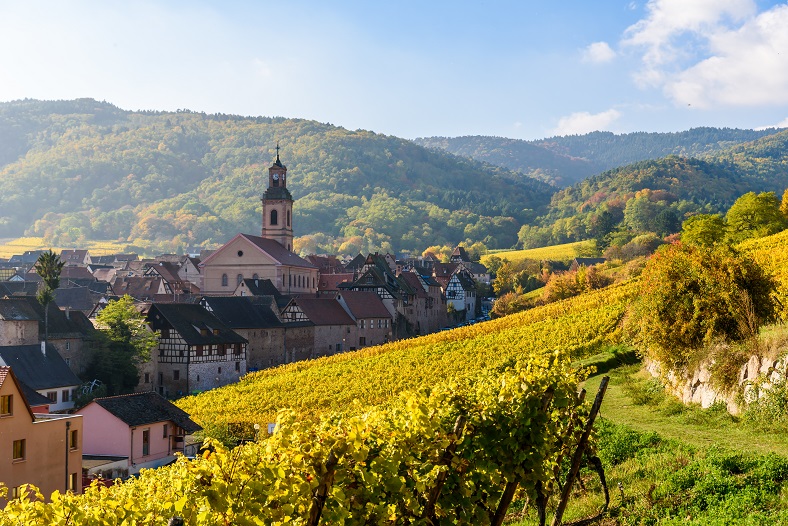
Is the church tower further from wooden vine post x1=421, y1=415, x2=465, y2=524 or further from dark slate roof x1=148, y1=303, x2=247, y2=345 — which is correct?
wooden vine post x1=421, y1=415, x2=465, y2=524

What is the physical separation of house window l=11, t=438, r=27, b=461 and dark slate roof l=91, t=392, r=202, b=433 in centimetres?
957

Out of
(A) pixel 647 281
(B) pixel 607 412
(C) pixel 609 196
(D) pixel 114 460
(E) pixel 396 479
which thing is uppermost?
(C) pixel 609 196

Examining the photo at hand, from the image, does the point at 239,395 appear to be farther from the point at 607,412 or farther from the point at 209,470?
the point at 209,470

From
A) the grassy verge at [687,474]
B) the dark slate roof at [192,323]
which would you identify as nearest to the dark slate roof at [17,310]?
the dark slate roof at [192,323]

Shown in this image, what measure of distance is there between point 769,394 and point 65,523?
1444 centimetres

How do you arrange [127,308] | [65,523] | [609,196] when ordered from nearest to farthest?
1. [65,523]
2. [127,308]
3. [609,196]

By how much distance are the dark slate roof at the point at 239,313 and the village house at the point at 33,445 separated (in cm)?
3834

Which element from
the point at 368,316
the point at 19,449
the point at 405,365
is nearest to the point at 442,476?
the point at 19,449

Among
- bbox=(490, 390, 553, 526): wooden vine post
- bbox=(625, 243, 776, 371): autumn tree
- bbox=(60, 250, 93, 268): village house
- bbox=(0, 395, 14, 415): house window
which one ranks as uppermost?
bbox=(60, 250, 93, 268): village house

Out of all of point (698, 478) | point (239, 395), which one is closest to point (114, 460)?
point (239, 395)

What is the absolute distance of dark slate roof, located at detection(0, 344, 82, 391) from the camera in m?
46.8

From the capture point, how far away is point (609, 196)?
192750mm

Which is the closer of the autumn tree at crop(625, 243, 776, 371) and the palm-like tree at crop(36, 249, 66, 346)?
the autumn tree at crop(625, 243, 776, 371)

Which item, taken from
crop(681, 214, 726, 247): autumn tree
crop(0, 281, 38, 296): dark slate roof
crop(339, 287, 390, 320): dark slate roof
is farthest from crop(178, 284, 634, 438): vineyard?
crop(0, 281, 38, 296): dark slate roof
